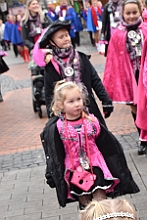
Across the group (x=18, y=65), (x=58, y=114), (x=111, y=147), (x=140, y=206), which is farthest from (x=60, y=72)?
(x=18, y=65)

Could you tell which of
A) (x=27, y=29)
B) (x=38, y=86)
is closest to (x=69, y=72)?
(x=38, y=86)

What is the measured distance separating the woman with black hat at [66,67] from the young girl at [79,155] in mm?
734

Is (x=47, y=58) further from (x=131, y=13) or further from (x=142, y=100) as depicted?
(x=131, y=13)

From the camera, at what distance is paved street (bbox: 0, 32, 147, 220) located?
4477mm

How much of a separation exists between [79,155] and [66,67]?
3.61 feet

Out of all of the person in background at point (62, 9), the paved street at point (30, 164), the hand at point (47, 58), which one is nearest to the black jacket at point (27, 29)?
the paved street at point (30, 164)

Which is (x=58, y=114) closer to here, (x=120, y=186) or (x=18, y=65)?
(x=120, y=186)

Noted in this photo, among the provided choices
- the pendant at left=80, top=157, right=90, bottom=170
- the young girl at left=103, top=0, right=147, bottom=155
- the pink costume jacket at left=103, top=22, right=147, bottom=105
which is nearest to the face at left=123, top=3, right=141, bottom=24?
the young girl at left=103, top=0, right=147, bottom=155

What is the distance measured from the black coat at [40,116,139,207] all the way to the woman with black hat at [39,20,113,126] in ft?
2.50

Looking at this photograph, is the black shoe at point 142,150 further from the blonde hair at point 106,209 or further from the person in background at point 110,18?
the blonde hair at point 106,209

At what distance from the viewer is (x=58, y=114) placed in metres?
3.78

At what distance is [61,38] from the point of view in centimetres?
435

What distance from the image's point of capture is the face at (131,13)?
17.1 ft

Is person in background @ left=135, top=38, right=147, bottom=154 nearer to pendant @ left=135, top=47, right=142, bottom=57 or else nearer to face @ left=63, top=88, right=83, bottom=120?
face @ left=63, top=88, right=83, bottom=120
